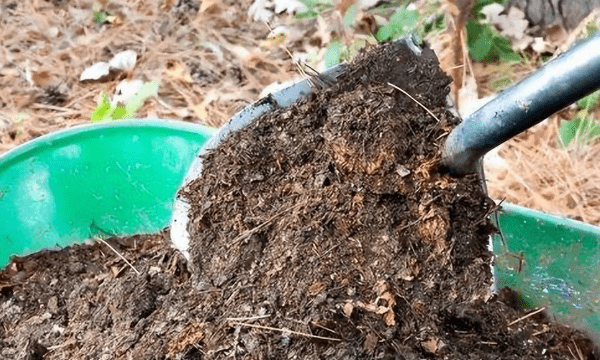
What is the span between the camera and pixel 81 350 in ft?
3.56

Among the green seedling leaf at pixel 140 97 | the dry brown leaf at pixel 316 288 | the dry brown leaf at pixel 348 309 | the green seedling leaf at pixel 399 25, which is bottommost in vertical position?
the green seedling leaf at pixel 140 97

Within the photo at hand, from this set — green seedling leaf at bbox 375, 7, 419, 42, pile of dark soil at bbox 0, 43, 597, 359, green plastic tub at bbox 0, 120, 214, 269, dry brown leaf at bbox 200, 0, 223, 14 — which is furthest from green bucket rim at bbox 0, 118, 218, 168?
dry brown leaf at bbox 200, 0, 223, 14

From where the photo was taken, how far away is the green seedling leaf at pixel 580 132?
1822 millimetres

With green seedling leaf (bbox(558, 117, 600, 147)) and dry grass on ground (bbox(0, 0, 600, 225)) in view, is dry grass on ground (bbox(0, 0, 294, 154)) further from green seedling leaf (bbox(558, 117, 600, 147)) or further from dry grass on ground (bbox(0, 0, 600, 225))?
green seedling leaf (bbox(558, 117, 600, 147))

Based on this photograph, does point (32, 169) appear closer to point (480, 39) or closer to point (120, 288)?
point (120, 288)

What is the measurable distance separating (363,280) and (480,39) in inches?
52.2

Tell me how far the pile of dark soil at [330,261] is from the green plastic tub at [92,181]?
0.64 ft

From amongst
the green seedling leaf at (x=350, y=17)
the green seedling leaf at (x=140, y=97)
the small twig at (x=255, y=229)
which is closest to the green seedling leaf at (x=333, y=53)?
the green seedling leaf at (x=350, y=17)

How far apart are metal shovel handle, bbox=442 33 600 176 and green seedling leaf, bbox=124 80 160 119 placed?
43.5 inches

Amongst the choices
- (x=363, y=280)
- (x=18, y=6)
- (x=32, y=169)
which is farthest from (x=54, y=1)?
(x=363, y=280)

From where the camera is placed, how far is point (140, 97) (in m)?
2.04

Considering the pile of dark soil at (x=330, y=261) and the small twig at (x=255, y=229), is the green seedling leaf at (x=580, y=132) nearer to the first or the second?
the pile of dark soil at (x=330, y=261)

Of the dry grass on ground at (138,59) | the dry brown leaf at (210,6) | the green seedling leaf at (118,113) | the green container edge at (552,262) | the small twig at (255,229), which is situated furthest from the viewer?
the dry brown leaf at (210,6)

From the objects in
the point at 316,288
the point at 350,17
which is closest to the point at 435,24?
the point at 350,17
